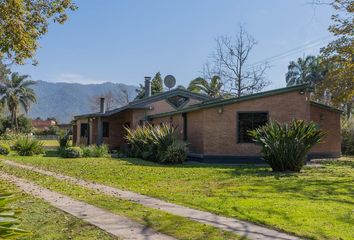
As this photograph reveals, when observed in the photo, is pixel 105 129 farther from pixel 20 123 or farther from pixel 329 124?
pixel 20 123

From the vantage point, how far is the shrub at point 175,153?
2041cm

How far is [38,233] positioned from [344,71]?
17015 mm

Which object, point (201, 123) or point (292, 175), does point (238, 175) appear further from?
point (201, 123)

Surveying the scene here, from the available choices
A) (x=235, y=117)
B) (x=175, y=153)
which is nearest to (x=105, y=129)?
(x=175, y=153)

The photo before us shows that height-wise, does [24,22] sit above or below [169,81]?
below

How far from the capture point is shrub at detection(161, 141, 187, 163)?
66.9ft

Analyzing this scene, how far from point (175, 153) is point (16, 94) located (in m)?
51.4

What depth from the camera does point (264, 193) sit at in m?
10.5

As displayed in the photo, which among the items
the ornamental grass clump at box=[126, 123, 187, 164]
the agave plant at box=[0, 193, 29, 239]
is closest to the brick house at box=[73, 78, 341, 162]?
the ornamental grass clump at box=[126, 123, 187, 164]

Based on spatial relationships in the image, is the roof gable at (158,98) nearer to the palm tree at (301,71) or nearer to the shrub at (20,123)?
the palm tree at (301,71)

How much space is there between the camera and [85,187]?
11.7 metres

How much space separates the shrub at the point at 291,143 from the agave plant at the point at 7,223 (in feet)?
42.2

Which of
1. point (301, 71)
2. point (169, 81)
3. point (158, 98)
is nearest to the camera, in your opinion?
point (158, 98)

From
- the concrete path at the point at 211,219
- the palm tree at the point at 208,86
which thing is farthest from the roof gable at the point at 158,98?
the concrete path at the point at 211,219
